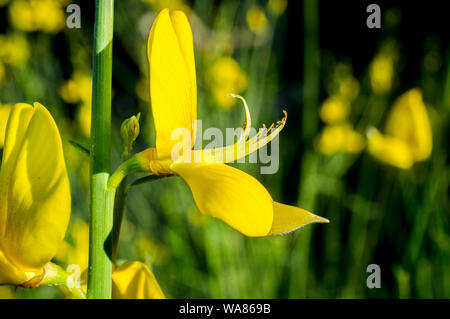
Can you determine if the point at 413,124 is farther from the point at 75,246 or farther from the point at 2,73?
the point at 2,73

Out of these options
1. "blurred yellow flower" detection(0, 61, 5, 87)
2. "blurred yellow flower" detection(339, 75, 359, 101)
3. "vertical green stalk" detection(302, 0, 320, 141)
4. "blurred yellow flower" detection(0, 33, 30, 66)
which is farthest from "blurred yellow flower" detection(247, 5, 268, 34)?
"blurred yellow flower" detection(0, 61, 5, 87)

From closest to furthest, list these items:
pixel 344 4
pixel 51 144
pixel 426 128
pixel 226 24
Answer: pixel 51 144 → pixel 426 128 → pixel 226 24 → pixel 344 4

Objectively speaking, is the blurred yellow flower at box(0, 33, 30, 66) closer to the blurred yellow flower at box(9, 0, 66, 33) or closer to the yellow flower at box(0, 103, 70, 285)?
the blurred yellow flower at box(9, 0, 66, 33)

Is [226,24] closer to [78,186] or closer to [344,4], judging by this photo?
[78,186]

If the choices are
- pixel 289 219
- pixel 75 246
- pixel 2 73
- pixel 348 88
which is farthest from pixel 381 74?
pixel 289 219

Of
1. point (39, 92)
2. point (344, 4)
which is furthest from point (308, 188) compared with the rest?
point (344, 4)

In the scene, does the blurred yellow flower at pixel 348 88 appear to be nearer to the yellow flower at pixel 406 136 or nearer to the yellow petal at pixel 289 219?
the yellow flower at pixel 406 136
